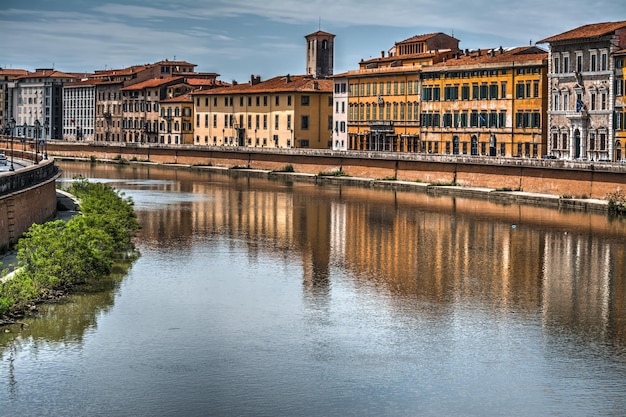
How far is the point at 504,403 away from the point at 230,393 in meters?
5.44

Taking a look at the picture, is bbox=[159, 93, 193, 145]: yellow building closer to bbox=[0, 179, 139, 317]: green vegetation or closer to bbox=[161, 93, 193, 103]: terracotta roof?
bbox=[161, 93, 193, 103]: terracotta roof

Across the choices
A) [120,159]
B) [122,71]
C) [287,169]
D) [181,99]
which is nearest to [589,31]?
[287,169]

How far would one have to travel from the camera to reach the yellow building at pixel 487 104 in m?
81.5

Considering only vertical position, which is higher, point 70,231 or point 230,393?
point 70,231

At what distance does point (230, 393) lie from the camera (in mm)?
22906

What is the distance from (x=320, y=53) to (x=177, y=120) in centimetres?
1890

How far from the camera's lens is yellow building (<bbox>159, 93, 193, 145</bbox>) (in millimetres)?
130000

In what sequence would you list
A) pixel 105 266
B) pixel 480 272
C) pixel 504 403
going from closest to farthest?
1. pixel 504 403
2. pixel 105 266
3. pixel 480 272

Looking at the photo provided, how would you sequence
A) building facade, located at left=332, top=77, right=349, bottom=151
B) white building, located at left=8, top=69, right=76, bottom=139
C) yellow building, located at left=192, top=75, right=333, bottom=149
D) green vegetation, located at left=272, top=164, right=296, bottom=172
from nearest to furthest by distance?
green vegetation, located at left=272, top=164, right=296, bottom=172 → building facade, located at left=332, top=77, right=349, bottom=151 → yellow building, located at left=192, top=75, right=333, bottom=149 → white building, located at left=8, top=69, right=76, bottom=139

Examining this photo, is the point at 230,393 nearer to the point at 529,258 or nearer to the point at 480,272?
the point at 480,272

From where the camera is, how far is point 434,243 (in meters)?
47.7

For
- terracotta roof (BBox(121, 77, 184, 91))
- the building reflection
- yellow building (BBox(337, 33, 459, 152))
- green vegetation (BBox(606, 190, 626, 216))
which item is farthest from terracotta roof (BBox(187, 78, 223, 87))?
green vegetation (BBox(606, 190, 626, 216))

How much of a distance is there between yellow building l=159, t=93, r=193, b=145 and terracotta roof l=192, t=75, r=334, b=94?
5.35 metres

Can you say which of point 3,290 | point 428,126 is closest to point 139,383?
point 3,290
